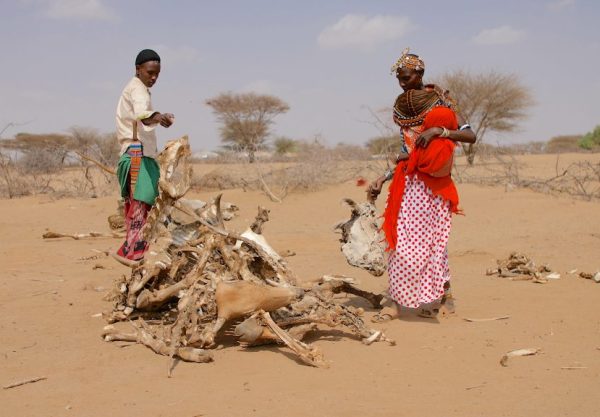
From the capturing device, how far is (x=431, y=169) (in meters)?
4.21

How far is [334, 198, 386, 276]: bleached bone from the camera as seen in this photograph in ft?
14.8

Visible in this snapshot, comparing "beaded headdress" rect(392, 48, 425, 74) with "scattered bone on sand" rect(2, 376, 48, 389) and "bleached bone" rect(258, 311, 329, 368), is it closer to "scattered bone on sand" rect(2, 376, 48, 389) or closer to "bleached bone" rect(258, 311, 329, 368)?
"bleached bone" rect(258, 311, 329, 368)

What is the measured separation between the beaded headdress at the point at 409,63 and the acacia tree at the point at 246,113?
26.9m

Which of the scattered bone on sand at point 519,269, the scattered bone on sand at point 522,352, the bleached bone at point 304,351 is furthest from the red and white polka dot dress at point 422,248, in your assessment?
the scattered bone on sand at point 519,269

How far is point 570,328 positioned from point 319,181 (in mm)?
9867

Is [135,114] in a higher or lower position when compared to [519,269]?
higher

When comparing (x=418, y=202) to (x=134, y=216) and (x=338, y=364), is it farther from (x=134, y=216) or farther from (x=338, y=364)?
(x=134, y=216)

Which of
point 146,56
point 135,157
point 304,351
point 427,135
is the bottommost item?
point 304,351

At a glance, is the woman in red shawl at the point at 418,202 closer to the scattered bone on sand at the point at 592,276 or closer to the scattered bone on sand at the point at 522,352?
the scattered bone on sand at the point at 522,352

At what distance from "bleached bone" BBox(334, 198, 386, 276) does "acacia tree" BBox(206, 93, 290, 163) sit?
2663cm

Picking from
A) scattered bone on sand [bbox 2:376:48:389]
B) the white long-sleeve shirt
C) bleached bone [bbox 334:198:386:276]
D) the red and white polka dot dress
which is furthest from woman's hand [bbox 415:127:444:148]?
scattered bone on sand [bbox 2:376:48:389]

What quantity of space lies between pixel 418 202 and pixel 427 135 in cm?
49

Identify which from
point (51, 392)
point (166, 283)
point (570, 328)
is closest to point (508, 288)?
point (570, 328)

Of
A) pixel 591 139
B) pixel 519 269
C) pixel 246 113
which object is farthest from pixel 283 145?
pixel 519 269
